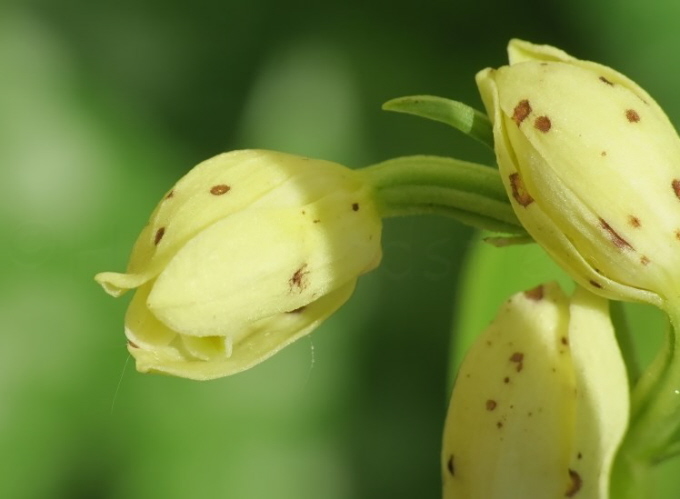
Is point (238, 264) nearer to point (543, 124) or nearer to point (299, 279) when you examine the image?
point (299, 279)

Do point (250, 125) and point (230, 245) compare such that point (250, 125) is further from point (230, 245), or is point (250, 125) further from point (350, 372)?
point (230, 245)

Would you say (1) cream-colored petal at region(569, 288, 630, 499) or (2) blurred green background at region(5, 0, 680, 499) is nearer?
(1) cream-colored petal at region(569, 288, 630, 499)

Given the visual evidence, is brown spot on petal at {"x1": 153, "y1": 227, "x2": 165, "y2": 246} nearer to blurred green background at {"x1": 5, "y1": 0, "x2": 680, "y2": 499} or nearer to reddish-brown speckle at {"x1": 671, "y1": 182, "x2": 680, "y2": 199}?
reddish-brown speckle at {"x1": 671, "y1": 182, "x2": 680, "y2": 199}

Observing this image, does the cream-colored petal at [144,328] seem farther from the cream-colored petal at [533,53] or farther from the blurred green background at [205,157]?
the blurred green background at [205,157]

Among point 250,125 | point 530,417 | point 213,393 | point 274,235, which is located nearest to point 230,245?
point 274,235

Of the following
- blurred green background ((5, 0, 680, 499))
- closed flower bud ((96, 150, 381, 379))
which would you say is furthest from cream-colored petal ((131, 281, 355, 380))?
blurred green background ((5, 0, 680, 499))

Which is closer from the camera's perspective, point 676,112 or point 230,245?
point 230,245

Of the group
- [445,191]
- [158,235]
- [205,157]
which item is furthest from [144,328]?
[205,157]
